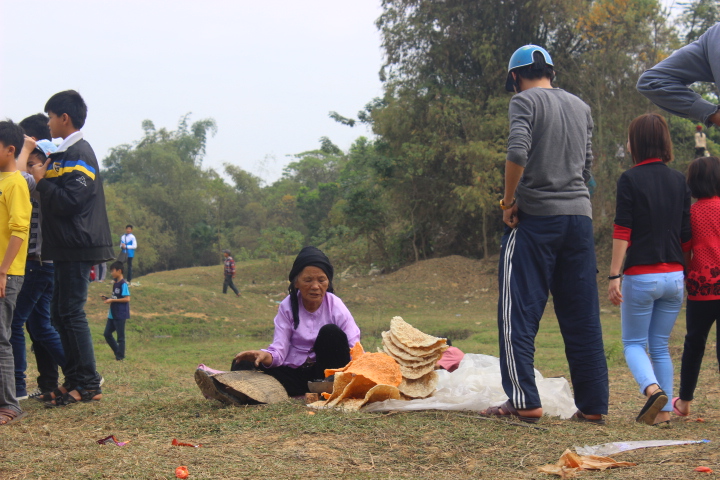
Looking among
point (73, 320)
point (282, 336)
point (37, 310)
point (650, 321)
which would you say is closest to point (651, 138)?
point (650, 321)

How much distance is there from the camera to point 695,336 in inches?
163

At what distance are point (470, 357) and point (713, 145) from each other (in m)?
19.3

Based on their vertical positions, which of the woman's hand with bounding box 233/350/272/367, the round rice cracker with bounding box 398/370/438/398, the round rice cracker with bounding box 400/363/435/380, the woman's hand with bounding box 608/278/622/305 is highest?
the woman's hand with bounding box 608/278/622/305

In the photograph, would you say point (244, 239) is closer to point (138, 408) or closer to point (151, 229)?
point (151, 229)

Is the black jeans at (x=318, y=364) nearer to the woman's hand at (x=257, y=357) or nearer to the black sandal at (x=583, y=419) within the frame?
the woman's hand at (x=257, y=357)

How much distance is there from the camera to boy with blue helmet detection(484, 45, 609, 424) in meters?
3.68

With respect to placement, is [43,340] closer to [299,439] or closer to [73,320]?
[73,320]

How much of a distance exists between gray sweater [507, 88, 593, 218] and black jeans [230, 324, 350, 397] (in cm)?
154

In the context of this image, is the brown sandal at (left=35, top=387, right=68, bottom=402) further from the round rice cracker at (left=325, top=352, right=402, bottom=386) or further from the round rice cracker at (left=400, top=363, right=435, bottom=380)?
the round rice cracker at (left=400, top=363, right=435, bottom=380)

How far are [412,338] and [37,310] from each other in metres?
2.80

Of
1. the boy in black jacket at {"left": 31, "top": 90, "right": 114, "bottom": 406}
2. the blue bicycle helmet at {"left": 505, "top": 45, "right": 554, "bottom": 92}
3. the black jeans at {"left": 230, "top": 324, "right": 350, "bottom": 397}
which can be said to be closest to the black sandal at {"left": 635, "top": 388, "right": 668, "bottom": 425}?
the black jeans at {"left": 230, "top": 324, "right": 350, "bottom": 397}

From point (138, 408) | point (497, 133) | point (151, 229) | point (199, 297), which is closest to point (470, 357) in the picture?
point (138, 408)

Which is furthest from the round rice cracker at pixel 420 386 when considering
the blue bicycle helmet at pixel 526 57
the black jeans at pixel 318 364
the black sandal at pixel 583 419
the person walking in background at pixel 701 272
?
the blue bicycle helmet at pixel 526 57

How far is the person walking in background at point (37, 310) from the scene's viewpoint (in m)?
4.68
